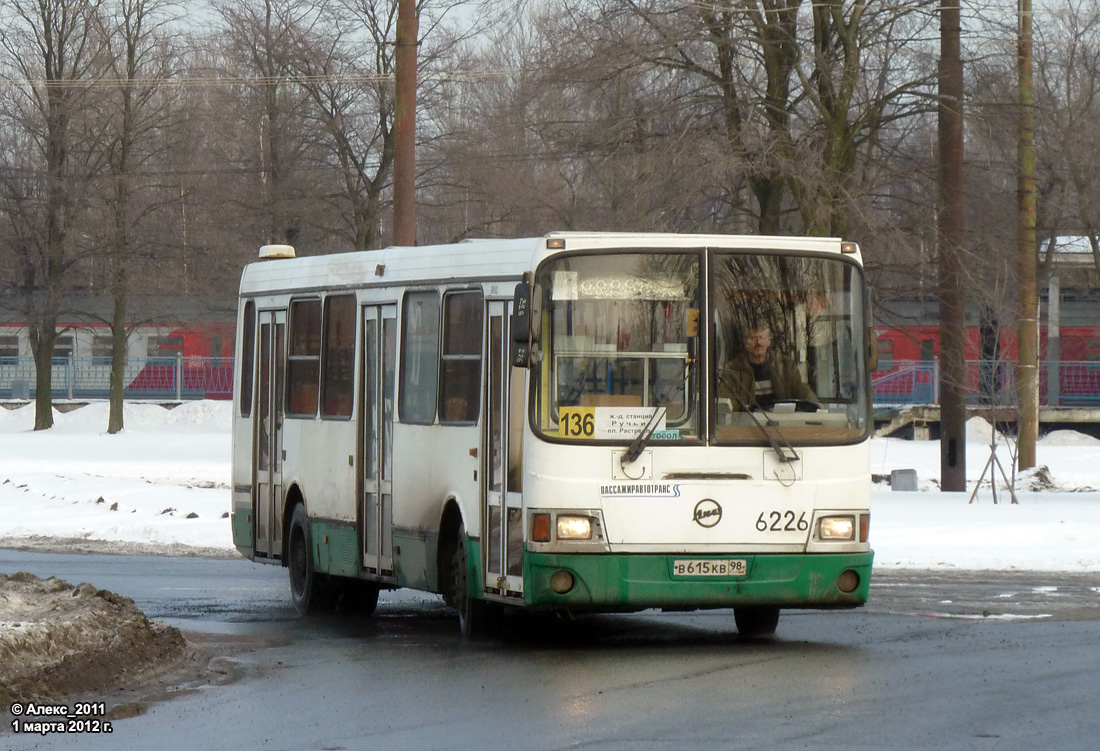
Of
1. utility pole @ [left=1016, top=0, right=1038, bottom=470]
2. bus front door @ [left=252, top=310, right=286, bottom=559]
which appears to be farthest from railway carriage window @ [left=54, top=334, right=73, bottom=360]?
bus front door @ [left=252, top=310, right=286, bottom=559]

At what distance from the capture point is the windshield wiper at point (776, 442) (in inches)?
424

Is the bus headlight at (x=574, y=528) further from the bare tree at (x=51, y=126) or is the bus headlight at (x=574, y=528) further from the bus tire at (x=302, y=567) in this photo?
the bare tree at (x=51, y=126)

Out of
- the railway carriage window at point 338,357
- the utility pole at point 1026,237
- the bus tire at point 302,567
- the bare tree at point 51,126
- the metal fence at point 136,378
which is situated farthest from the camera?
the metal fence at point 136,378

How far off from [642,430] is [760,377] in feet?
2.70

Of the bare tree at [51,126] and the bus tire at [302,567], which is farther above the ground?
the bare tree at [51,126]

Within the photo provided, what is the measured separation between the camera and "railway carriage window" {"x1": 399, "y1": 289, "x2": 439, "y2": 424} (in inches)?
470

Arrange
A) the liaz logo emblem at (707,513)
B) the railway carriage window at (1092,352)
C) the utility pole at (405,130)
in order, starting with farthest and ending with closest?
the railway carriage window at (1092,352) → the utility pole at (405,130) → the liaz logo emblem at (707,513)

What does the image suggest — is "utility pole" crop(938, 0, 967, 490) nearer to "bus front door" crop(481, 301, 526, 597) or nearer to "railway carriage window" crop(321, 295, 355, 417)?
"railway carriage window" crop(321, 295, 355, 417)

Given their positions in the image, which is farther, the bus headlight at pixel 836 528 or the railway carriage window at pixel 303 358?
the railway carriage window at pixel 303 358

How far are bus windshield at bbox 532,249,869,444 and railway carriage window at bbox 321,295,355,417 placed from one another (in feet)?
9.06

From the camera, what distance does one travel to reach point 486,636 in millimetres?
11469

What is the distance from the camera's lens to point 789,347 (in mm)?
10977

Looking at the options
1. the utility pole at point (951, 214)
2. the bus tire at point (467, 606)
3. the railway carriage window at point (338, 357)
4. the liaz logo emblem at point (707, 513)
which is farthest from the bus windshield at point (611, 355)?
the utility pole at point (951, 214)

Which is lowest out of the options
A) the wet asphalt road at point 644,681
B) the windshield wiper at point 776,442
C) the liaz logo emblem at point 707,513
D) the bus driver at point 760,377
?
the wet asphalt road at point 644,681
